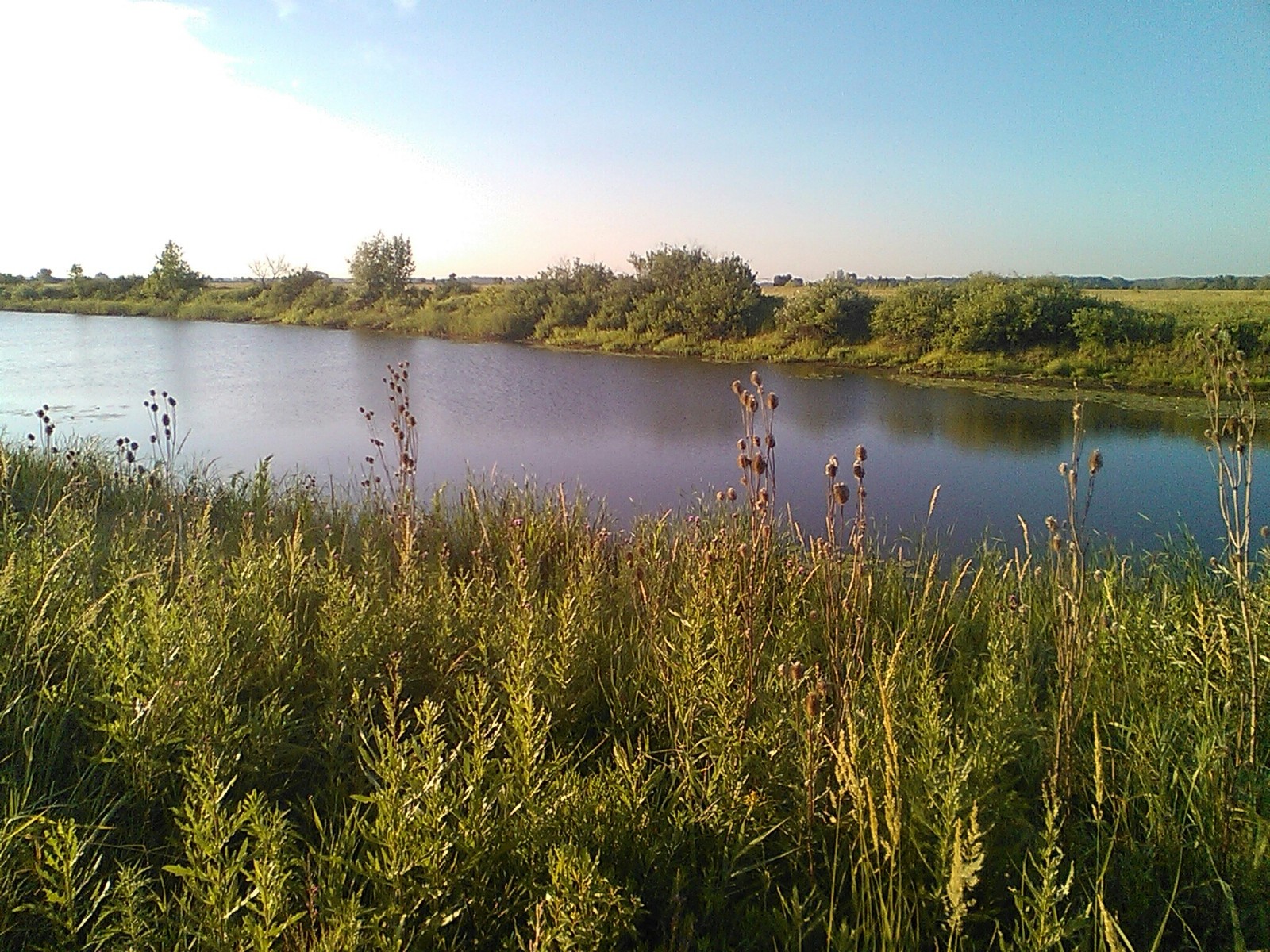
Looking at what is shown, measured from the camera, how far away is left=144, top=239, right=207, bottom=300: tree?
3334 centimetres

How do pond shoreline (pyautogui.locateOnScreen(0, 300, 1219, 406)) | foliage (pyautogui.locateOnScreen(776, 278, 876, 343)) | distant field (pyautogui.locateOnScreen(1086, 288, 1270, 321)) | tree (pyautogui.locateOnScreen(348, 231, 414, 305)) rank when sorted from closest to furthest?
pond shoreline (pyautogui.locateOnScreen(0, 300, 1219, 406)) → distant field (pyautogui.locateOnScreen(1086, 288, 1270, 321)) → foliage (pyautogui.locateOnScreen(776, 278, 876, 343)) → tree (pyautogui.locateOnScreen(348, 231, 414, 305))

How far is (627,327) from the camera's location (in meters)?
22.6

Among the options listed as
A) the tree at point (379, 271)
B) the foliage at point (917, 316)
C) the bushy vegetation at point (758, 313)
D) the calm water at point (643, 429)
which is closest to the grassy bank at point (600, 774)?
the calm water at point (643, 429)

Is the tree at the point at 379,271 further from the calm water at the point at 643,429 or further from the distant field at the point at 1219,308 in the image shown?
the distant field at the point at 1219,308

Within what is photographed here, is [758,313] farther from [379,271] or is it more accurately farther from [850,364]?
[379,271]

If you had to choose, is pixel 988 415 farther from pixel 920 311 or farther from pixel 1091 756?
pixel 1091 756

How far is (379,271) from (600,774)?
32263 millimetres

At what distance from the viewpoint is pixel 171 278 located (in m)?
33.7

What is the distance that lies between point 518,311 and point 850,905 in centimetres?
2422

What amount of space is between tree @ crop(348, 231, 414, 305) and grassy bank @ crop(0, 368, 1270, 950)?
30103 mm

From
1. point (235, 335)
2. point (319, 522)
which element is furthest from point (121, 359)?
point (319, 522)

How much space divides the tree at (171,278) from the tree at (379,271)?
28.0 ft

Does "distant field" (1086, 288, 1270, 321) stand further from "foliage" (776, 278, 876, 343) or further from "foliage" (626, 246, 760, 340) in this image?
"foliage" (626, 246, 760, 340)

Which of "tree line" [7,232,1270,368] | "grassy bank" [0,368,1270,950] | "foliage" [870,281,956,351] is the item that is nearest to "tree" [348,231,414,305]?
"tree line" [7,232,1270,368]
